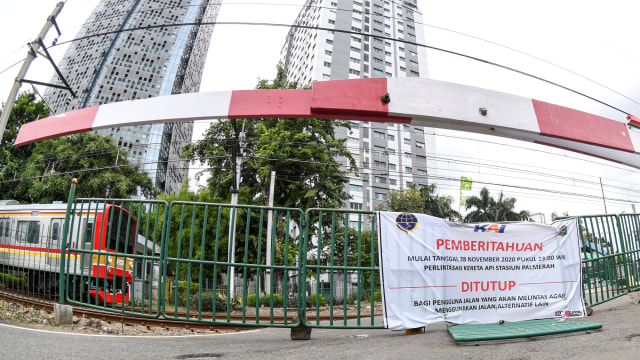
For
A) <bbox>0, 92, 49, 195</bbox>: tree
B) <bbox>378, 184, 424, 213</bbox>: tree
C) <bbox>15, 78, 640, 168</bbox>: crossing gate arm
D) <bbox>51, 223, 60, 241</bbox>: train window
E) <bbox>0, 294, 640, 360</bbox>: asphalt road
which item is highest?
<bbox>0, 92, 49, 195</bbox>: tree

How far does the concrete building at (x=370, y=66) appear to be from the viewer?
47781 mm

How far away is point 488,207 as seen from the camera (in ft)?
156

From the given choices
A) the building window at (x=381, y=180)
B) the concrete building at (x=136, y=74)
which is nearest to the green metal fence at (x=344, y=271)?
the building window at (x=381, y=180)

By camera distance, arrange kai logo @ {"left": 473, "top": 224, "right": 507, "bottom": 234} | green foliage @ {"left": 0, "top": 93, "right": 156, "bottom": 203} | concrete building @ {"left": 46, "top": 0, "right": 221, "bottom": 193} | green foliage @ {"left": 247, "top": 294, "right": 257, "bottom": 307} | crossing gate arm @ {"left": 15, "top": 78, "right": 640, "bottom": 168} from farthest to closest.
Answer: concrete building @ {"left": 46, "top": 0, "right": 221, "bottom": 193}, green foliage @ {"left": 0, "top": 93, "right": 156, "bottom": 203}, green foliage @ {"left": 247, "top": 294, "right": 257, "bottom": 307}, crossing gate arm @ {"left": 15, "top": 78, "right": 640, "bottom": 168}, kai logo @ {"left": 473, "top": 224, "right": 507, "bottom": 234}

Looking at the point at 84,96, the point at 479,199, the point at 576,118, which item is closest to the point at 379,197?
the point at 479,199

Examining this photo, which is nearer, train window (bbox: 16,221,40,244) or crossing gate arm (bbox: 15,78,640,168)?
crossing gate arm (bbox: 15,78,640,168)

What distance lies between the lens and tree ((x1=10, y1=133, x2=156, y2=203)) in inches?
946

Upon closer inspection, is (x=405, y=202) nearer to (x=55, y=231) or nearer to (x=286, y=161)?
(x=286, y=161)

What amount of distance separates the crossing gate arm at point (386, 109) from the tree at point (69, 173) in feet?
66.5

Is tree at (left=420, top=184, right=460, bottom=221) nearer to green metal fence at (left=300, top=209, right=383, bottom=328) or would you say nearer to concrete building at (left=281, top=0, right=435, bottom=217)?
concrete building at (left=281, top=0, right=435, bottom=217)

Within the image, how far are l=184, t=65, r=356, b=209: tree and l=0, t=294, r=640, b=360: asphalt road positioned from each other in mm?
15124

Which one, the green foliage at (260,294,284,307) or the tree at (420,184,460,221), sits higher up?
the tree at (420,184,460,221)

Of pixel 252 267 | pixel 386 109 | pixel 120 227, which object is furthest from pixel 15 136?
pixel 386 109

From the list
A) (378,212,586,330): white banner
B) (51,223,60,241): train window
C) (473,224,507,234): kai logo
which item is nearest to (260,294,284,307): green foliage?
(378,212,586,330): white banner
